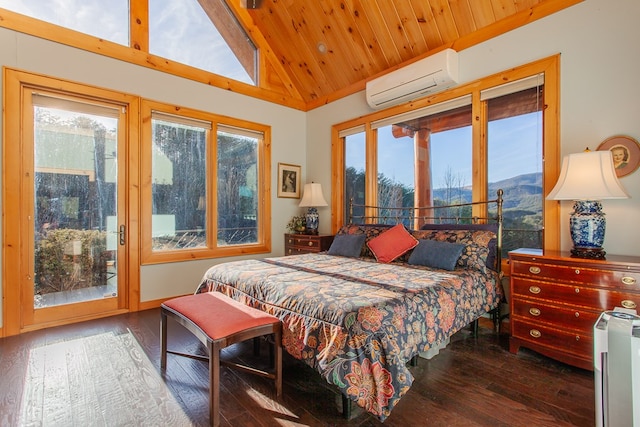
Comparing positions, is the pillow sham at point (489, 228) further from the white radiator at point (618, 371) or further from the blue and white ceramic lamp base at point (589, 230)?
the white radiator at point (618, 371)

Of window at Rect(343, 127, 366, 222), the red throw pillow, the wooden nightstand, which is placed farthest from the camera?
window at Rect(343, 127, 366, 222)

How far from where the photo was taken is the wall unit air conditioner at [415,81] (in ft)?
10.7

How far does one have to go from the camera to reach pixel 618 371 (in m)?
1.10

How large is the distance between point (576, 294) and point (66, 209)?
4.47 m

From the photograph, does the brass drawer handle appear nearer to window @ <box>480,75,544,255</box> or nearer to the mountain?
window @ <box>480,75,544,255</box>

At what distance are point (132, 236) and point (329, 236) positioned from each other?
2.40 metres

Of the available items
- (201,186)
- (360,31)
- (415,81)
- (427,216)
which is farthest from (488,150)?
(201,186)

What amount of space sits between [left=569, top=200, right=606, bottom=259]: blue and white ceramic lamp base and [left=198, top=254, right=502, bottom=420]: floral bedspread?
0.68 metres

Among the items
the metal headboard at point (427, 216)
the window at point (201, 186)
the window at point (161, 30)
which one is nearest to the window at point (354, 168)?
the metal headboard at point (427, 216)

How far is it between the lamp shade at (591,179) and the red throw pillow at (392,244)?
129 centimetres

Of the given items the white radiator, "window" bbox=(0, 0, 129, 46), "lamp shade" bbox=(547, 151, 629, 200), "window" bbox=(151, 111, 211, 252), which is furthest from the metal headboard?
"window" bbox=(0, 0, 129, 46)

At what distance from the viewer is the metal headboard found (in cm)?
295

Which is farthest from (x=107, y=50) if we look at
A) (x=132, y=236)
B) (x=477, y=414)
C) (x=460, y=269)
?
(x=477, y=414)

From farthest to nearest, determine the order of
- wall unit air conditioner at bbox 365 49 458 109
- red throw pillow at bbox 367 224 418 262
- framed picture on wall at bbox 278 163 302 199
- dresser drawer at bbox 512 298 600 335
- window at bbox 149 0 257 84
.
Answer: framed picture on wall at bbox 278 163 302 199 → window at bbox 149 0 257 84 → wall unit air conditioner at bbox 365 49 458 109 → red throw pillow at bbox 367 224 418 262 → dresser drawer at bbox 512 298 600 335
